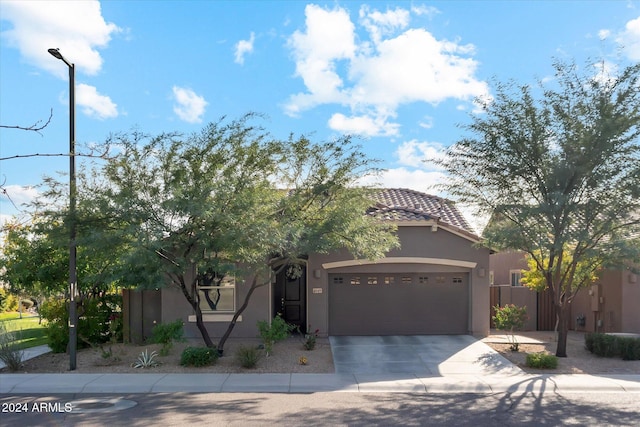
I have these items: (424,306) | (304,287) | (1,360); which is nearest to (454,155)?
(424,306)

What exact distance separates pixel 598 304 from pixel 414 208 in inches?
277

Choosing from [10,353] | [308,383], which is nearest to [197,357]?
[308,383]

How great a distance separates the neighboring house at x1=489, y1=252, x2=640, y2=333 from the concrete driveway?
433cm

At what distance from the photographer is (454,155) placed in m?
14.3

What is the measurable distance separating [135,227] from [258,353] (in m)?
4.27

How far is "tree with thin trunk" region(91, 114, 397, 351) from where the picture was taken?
460 inches

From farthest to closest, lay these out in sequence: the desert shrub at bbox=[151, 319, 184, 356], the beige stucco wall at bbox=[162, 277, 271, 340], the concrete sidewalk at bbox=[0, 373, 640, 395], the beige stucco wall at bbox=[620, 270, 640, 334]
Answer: the beige stucco wall at bbox=[620, 270, 640, 334]
the beige stucco wall at bbox=[162, 277, 271, 340]
the desert shrub at bbox=[151, 319, 184, 356]
the concrete sidewalk at bbox=[0, 373, 640, 395]

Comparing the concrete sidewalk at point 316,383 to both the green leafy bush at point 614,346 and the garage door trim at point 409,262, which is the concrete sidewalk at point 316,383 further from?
the garage door trim at point 409,262

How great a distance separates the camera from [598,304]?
61.6 feet

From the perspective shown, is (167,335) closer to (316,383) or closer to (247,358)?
(247,358)

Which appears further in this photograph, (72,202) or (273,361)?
(273,361)

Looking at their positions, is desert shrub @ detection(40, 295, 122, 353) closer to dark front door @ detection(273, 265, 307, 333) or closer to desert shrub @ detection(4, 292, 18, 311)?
dark front door @ detection(273, 265, 307, 333)

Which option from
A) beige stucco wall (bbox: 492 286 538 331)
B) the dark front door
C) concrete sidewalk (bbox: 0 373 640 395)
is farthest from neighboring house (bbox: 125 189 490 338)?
concrete sidewalk (bbox: 0 373 640 395)

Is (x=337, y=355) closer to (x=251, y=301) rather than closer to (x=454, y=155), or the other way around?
(x=251, y=301)
